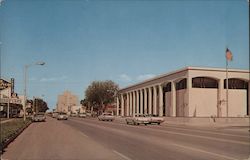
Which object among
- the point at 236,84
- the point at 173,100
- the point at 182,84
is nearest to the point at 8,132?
the point at 182,84

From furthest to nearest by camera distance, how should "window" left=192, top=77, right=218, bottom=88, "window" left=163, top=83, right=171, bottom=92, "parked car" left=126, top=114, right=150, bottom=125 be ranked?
"window" left=163, top=83, right=171, bottom=92
"window" left=192, top=77, right=218, bottom=88
"parked car" left=126, top=114, right=150, bottom=125

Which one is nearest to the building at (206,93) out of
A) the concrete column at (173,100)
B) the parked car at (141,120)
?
the concrete column at (173,100)

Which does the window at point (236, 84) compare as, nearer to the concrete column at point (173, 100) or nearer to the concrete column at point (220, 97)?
the concrete column at point (220, 97)

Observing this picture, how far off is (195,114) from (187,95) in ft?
11.3

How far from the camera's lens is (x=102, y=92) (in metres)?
119

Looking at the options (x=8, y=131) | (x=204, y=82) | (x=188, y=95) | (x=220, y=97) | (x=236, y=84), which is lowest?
(x=8, y=131)

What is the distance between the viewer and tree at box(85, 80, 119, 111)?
11912 cm

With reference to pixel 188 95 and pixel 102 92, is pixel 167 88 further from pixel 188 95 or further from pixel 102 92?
pixel 102 92

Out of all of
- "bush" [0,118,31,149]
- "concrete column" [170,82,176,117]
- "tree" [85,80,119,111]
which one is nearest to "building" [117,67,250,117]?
"concrete column" [170,82,176,117]

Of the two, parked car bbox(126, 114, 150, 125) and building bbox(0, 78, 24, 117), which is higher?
building bbox(0, 78, 24, 117)

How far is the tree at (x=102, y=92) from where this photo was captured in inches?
4690

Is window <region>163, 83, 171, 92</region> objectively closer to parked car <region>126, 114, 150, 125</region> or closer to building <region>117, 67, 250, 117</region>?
building <region>117, 67, 250, 117</region>

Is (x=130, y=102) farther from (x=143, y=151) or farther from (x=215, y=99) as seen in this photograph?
(x=143, y=151)

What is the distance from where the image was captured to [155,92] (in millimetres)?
81812
